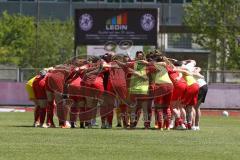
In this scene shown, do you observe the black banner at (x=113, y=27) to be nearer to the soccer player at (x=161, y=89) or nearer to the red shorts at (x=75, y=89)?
the red shorts at (x=75, y=89)

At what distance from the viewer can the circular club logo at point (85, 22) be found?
133 feet

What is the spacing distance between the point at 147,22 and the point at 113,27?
1914mm

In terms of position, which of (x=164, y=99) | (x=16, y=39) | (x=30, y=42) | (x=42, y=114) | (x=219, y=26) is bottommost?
(x=42, y=114)

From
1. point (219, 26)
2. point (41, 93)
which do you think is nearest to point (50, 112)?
point (41, 93)

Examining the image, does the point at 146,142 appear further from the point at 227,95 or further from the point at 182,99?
the point at 227,95

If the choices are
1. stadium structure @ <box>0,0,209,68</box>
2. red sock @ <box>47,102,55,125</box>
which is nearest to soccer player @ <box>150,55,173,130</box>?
red sock @ <box>47,102,55,125</box>

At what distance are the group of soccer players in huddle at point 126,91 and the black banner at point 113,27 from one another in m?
17.9

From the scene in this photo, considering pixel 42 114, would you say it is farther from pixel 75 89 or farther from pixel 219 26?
pixel 219 26

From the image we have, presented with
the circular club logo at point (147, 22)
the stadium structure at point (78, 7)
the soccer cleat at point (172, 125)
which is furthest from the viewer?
the stadium structure at point (78, 7)

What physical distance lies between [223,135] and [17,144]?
559 cm

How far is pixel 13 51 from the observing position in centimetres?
7050

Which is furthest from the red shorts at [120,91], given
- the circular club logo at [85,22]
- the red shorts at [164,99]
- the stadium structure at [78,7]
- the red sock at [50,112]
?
the stadium structure at [78,7]

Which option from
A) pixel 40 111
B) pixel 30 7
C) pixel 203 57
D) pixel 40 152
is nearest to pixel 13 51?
pixel 30 7

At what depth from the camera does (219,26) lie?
191 ft
